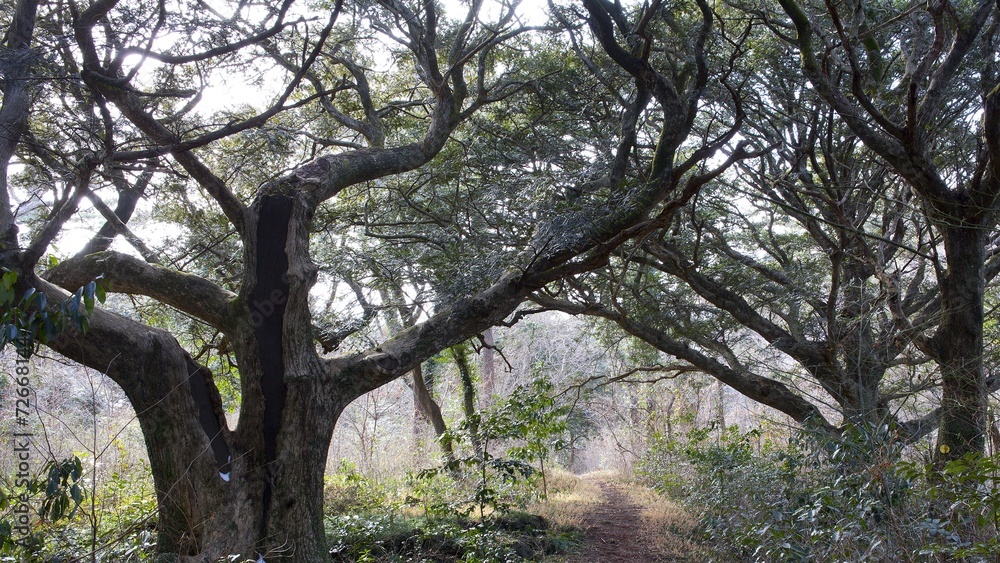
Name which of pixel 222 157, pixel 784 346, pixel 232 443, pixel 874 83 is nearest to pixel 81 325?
pixel 232 443

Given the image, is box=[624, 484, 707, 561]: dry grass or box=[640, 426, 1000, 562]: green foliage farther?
box=[624, 484, 707, 561]: dry grass

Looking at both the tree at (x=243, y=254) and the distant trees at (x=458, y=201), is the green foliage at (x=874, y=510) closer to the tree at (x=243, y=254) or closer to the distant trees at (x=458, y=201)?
the distant trees at (x=458, y=201)

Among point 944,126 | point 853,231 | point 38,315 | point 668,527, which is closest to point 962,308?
point 944,126

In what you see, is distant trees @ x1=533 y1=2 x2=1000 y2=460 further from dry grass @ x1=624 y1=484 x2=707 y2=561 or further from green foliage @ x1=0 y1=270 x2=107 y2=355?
green foliage @ x1=0 y1=270 x2=107 y2=355

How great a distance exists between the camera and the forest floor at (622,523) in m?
6.10

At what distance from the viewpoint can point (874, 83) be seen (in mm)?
5773

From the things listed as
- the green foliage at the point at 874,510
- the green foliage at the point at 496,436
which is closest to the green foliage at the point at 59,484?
the green foliage at the point at 496,436

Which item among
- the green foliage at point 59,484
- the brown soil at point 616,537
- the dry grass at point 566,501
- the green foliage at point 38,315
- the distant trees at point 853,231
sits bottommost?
the brown soil at point 616,537

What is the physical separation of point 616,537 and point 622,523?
87 centimetres

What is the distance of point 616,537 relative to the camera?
722cm

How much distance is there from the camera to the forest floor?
6102 mm

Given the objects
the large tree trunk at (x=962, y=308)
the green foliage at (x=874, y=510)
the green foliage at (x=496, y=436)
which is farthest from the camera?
the green foliage at (x=496, y=436)

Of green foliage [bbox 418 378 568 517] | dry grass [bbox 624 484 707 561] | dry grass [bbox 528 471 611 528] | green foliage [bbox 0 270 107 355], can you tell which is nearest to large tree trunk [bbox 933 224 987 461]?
dry grass [bbox 624 484 707 561]

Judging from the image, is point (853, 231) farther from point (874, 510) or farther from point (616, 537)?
point (616, 537)
